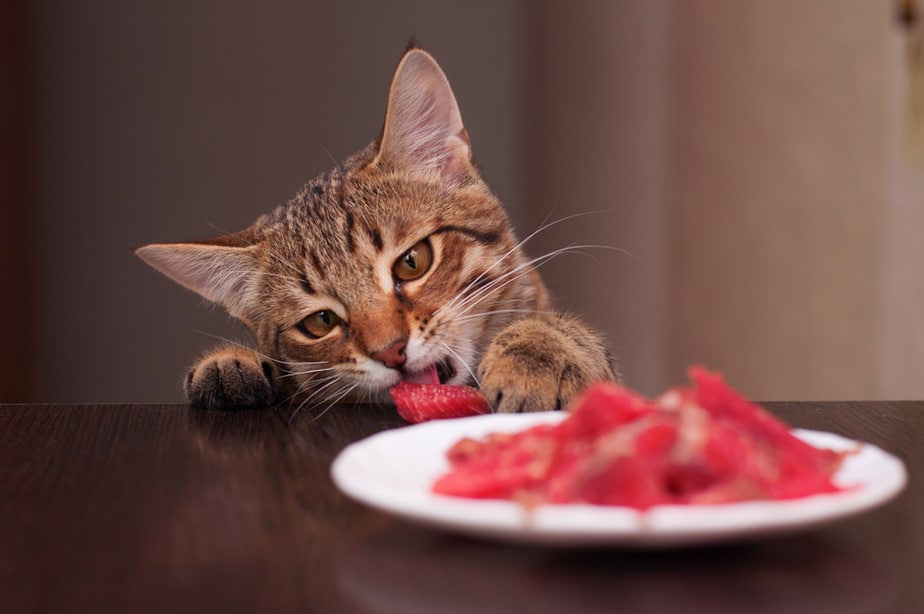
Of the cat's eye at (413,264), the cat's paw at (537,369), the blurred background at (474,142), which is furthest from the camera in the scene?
the blurred background at (474,142)

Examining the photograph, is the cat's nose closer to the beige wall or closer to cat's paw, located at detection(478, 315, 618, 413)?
cat's paw, located at detection(478, 315, 618, 413)

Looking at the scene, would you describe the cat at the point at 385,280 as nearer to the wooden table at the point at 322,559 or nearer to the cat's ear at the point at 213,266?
the cat's ear at the point at 213,266

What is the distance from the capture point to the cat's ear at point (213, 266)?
1698 mm

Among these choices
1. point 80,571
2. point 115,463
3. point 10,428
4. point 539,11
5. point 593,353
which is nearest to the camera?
point 80,571

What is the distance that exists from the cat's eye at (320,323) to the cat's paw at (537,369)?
14.0 inches

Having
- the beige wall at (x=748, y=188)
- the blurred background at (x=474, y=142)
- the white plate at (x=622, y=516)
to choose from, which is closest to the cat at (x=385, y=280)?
the white plate at (x=622, y=516)

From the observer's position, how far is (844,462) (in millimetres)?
779

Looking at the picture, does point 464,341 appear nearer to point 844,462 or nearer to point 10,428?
point 10,428

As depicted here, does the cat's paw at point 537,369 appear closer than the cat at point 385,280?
Yes

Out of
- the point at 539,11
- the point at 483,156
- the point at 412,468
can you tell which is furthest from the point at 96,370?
the point at 412,468

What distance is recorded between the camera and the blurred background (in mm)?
2891

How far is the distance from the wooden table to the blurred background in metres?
1.97

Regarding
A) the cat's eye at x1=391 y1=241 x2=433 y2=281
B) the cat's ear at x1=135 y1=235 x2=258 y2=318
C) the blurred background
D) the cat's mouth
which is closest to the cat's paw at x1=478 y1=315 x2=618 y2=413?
the cat's mouth

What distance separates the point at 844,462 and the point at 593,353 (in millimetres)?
610
